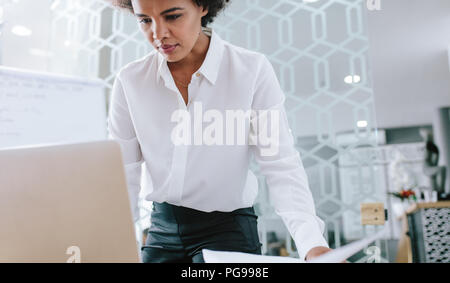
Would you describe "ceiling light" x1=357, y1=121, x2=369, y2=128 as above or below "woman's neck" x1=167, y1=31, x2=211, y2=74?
below

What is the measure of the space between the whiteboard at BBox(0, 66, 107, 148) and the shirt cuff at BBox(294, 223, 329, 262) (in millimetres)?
1123

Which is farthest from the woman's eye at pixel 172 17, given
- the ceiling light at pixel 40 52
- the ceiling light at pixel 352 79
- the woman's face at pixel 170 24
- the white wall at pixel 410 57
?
the white wall at pixel 410 57

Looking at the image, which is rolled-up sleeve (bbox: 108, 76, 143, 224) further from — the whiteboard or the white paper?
the white paper

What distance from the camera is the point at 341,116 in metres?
1.68

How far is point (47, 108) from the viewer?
1.69 m

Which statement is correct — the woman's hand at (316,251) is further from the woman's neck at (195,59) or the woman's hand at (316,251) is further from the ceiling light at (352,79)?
the ceiling light at (352,79)

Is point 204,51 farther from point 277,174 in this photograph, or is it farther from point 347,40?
point 347,40

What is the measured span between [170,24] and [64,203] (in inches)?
26.5

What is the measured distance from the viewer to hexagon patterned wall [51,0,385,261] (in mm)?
1653

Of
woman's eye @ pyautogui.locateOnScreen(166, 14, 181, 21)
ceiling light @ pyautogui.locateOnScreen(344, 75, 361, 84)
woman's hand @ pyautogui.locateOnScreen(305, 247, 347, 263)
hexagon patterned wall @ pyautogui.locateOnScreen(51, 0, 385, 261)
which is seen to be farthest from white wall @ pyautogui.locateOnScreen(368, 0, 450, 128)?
woman's hand @ pyautogui.locateOnScreen(305, 247, 347, 263)

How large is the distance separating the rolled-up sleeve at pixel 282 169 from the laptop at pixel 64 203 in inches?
16.9

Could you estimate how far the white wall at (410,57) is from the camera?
277 cm

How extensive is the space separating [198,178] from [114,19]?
1442mm

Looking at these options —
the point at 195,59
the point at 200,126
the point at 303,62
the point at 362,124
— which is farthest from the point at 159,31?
the point at 362,124
